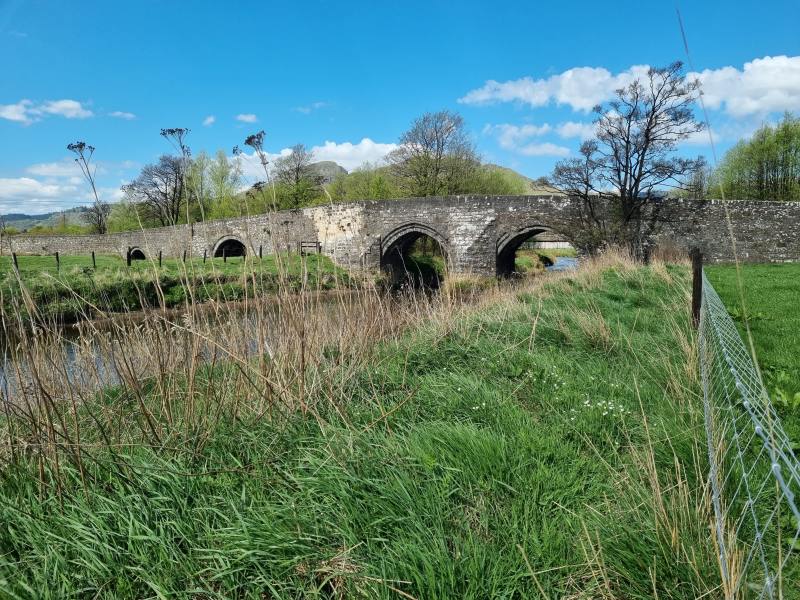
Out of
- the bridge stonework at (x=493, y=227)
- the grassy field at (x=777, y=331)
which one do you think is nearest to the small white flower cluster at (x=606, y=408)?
the grassy field at (x=777, y=331)

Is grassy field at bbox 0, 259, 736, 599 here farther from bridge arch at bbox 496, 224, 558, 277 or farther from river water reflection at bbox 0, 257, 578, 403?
bridge arch at bbox 496, 224, 558, 277

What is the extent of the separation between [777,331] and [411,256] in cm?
2326

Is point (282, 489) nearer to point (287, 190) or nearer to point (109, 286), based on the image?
point (109, 286)

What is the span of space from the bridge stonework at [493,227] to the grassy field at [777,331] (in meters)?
9.15

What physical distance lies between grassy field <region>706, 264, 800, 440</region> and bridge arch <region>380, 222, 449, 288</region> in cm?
1316

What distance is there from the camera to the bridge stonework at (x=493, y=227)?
61.1 ft

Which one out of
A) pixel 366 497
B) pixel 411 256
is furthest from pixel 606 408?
pixel 411 256

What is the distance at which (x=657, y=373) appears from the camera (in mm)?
3898

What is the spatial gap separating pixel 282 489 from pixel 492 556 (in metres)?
1.03

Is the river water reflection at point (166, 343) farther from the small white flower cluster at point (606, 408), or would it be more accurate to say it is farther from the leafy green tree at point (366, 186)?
the leafy green tree at point (366, 186)

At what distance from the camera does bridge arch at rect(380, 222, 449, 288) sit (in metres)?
23.5

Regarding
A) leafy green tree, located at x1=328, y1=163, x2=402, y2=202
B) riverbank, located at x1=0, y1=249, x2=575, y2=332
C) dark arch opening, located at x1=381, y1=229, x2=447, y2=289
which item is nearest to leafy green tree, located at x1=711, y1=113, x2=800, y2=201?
riverbank, located at x1=0, y1=249, x2=575, y2=332

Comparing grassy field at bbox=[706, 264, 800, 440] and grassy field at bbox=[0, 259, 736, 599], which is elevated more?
grassy field at bbox=[0, 259, 736, 599]

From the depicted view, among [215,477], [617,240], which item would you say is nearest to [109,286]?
[215,477]
